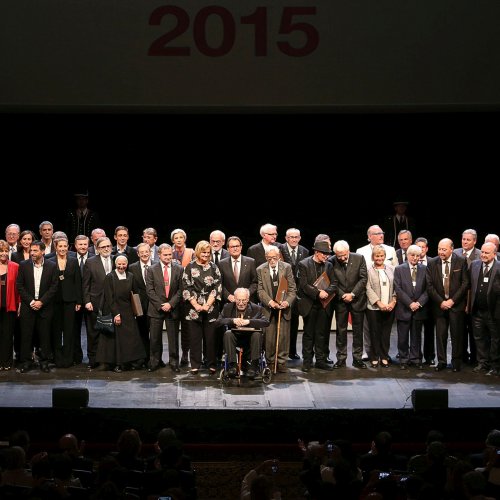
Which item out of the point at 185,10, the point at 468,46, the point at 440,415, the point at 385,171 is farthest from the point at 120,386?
the point at 385,171

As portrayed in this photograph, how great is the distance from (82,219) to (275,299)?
12.7 ft

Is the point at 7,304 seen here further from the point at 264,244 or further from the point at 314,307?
the point at 314,307

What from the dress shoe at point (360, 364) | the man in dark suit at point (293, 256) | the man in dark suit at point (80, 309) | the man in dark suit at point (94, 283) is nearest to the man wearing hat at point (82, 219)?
the man in dark suit at point (80, 309)

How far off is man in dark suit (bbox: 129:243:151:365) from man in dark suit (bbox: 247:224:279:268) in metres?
1.25

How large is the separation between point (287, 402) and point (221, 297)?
162 cm

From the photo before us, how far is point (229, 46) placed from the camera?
10.2 meters

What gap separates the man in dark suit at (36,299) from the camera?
35.3ft

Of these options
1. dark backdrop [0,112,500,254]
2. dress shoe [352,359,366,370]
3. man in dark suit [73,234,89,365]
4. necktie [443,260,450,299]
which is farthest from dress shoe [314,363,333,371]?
dark backdrop [0,112,500,254]

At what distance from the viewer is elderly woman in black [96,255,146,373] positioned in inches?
427

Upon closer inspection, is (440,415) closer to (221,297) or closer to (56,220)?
(221,297)

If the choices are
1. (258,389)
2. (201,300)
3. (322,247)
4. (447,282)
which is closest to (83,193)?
(201,300)

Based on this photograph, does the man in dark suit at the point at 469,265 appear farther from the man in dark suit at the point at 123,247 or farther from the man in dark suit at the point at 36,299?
the man in dark suit at the point at 36,299

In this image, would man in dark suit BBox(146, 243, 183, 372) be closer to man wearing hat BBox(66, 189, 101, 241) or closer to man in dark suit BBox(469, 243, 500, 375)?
man wearing hat BBox(66, 189, 101, 241)

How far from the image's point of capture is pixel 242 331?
34.3 feet
